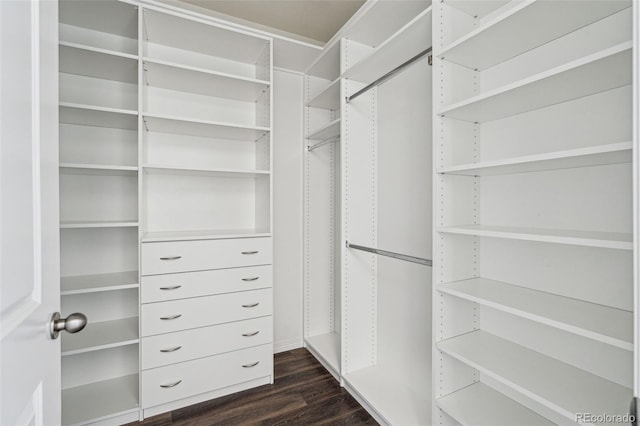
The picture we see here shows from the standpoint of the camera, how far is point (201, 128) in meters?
2.10

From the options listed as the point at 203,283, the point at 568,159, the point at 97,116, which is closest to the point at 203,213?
the point at 203,283

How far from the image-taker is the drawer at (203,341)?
71.1 inches

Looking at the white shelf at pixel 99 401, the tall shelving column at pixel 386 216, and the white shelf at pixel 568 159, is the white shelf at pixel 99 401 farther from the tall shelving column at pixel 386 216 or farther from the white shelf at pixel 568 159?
the white shelf at pixel 568 159

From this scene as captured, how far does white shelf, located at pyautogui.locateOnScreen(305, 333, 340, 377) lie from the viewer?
226 cm

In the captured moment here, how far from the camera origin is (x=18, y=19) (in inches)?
20.2

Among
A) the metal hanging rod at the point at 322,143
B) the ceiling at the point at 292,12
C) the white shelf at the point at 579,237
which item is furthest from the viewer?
the metal hanging rod at the point at 322,143

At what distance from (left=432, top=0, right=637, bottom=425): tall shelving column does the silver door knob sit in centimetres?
123

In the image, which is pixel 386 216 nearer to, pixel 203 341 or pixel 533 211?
pixel 533 211

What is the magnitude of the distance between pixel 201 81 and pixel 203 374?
1.86 meters

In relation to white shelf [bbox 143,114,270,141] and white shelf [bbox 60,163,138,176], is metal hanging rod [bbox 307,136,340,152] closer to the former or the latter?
white shelf [bbox 143,114,270,141]

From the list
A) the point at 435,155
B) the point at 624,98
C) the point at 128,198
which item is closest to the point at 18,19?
the point at 435,155

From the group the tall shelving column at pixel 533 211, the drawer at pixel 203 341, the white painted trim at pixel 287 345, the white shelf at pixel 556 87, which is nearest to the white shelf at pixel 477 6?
the tall shelving column at pixel 533 211

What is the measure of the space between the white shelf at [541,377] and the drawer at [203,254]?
1199mm

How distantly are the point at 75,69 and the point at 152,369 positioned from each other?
181 cm
